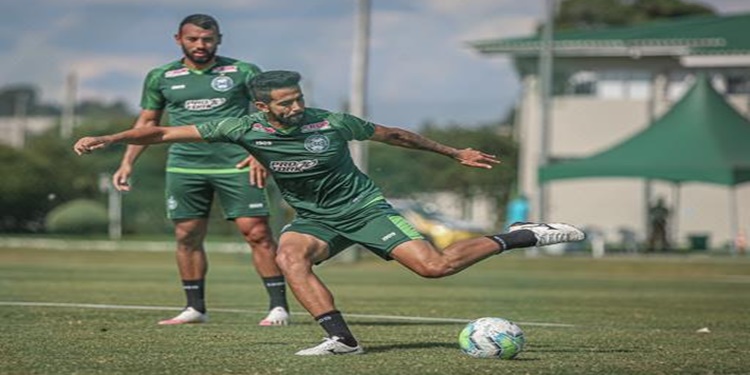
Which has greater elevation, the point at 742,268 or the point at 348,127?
the point at 348,127

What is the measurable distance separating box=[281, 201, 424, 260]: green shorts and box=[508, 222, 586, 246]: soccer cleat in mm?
690

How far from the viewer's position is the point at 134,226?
55438 millimetres

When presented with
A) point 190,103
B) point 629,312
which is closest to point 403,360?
point 190,103

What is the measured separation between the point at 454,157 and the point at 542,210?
116 feet

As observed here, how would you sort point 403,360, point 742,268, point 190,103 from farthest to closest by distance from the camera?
1. point 742,268
2. point 190,103
3. point 403,360

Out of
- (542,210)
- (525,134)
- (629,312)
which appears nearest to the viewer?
(629,312)

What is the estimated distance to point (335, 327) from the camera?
966 cm

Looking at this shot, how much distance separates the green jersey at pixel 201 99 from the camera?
12.6 m

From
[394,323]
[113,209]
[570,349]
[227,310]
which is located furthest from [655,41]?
[570,349]

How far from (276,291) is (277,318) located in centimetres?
30

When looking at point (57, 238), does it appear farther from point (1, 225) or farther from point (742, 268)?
point (742, 268)

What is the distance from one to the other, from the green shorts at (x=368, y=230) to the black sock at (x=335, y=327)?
1.77 feet

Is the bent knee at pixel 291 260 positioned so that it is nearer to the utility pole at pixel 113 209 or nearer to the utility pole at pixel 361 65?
the utility pole at pixel 361 65

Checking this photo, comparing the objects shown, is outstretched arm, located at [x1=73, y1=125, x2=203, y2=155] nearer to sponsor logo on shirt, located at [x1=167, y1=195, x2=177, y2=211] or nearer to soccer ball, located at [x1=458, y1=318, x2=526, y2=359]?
soccer ball, located at [x1=458, y1=318, x2=526, y2=359]
